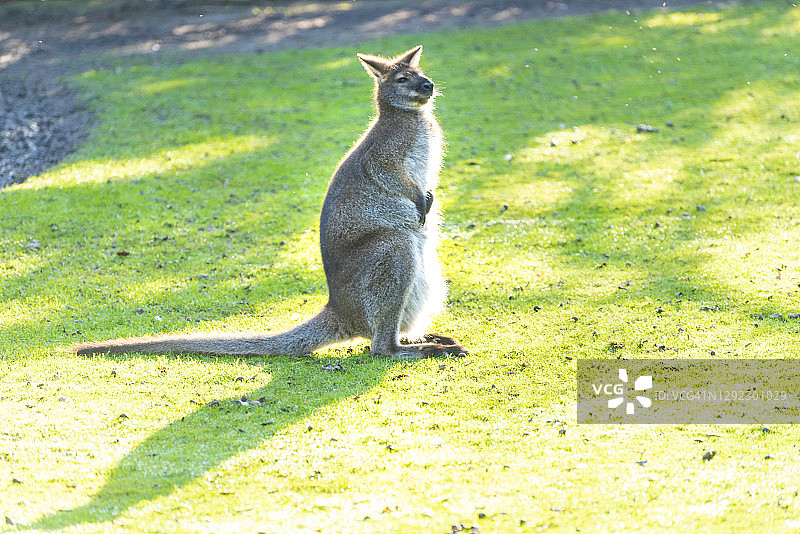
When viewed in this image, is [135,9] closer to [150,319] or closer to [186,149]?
[186,149]

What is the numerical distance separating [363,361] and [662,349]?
197cm

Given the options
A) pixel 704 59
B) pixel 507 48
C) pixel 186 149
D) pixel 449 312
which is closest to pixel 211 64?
pixel 186 149

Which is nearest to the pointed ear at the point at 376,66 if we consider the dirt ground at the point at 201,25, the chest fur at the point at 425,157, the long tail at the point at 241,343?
the chest fur at the point at 425,157

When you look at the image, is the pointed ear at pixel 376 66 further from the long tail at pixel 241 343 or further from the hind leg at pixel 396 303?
the long tail at pixel 241 343

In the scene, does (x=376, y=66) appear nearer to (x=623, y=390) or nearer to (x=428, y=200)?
(x=428, y=200)

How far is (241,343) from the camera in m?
5.70

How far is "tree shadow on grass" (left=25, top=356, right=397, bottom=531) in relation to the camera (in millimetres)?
4047

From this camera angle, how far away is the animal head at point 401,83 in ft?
20.2

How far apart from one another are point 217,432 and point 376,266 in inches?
59.3
